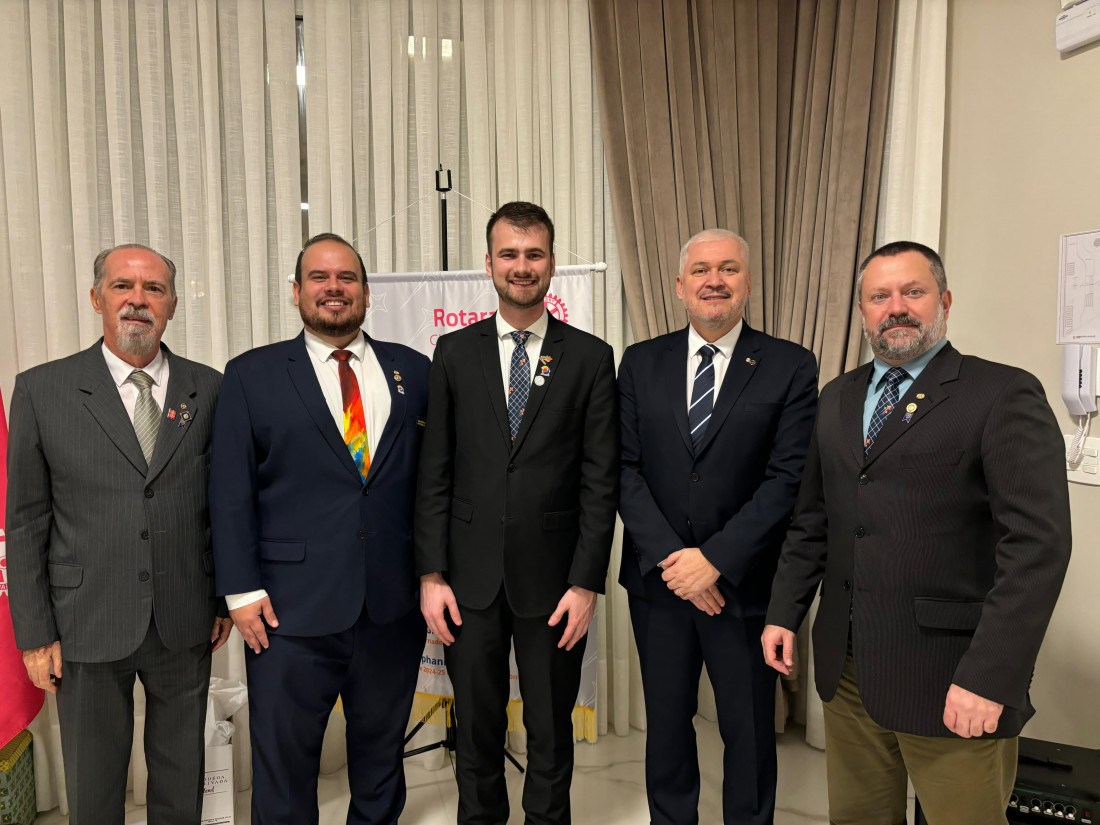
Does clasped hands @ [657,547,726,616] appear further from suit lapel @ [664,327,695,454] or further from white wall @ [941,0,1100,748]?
white wall @ [941,0,1100,748]

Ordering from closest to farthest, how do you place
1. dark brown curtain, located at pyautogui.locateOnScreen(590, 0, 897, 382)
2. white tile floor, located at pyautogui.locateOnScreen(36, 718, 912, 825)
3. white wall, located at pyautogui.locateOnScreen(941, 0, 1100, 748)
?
white wall, located at pyautogui.locateOnScreen(941, 0, 1100, 748), white tile floor, located at pyautogui.locateOnScreen(36, 718, 912, 825), dark brown curtain, located at pyautogui.locateOnScreen(590, 0, 897, 382)

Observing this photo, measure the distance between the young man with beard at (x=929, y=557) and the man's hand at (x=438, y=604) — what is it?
3.21 feet

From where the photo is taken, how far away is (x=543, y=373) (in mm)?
2121

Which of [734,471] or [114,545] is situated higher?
[734,471]

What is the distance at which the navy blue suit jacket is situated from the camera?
1.99 metres

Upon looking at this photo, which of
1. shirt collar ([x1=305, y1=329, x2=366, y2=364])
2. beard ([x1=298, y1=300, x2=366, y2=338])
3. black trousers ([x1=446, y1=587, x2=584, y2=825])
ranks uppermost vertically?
beard ([x1=298, y1=300, x2=366, y2=338])

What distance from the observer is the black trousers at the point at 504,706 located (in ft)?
7.02

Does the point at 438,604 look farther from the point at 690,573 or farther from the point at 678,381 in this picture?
the point at 678,381

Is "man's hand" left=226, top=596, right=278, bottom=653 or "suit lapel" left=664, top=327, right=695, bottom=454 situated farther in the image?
"suit lapel" left=664, top=327, right=695, bottom=454

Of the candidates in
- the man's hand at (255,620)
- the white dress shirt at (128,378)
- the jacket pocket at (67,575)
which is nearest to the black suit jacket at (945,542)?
the man's hand at (255,620)

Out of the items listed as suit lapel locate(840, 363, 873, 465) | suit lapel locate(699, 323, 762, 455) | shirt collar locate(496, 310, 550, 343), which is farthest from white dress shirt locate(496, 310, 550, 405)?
suit lapel locate(840, 363, 873, 465)

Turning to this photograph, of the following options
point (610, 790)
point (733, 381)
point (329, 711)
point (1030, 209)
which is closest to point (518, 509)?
point (733, 381)

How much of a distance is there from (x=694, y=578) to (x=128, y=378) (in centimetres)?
164

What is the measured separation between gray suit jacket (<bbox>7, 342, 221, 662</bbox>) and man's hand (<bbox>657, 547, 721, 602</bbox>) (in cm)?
133
